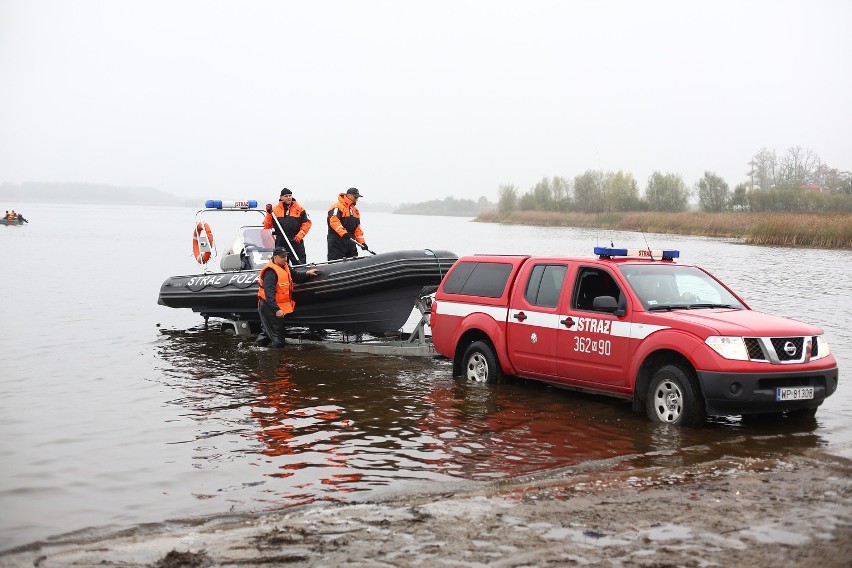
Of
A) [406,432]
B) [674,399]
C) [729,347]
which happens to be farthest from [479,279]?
[729,347]

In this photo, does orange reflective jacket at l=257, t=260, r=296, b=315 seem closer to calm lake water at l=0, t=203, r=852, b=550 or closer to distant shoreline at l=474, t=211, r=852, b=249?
calm lake water at l=0, t=203, r=852, b=550

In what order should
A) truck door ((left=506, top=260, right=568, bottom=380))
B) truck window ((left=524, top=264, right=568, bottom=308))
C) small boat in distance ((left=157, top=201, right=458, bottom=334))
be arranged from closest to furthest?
1. truck door ((left=506, top=260, right=568, bottom=380))
2. truck window ((left=524, top=264, right=568, bottom=308))
3. small boat in distance ((left=157, top=201, right=458, bottom=334))

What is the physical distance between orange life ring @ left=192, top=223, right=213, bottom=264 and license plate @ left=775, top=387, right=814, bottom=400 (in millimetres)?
11586

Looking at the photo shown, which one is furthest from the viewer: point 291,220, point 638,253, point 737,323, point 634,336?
point 291,220

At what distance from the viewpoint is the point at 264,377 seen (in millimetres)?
12352

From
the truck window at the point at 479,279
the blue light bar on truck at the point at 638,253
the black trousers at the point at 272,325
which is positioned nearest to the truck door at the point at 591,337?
the blue light bar on truck at the point at 638,253

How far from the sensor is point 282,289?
14266mm

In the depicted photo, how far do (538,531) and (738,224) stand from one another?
5295cm

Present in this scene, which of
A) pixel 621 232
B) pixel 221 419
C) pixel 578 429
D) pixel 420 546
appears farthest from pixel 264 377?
pixel 621 232

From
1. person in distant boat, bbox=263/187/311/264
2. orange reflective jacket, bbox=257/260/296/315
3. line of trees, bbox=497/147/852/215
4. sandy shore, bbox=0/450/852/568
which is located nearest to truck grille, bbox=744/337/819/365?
sandy shore, bbox=0/450/852/568

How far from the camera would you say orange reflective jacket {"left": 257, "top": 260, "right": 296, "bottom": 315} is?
1423 cm

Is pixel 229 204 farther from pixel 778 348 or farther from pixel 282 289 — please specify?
pixel 778 348

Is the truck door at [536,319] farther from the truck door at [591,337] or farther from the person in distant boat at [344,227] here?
the person in distant boat at [344,227]

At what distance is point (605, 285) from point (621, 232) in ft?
191
